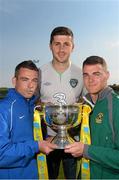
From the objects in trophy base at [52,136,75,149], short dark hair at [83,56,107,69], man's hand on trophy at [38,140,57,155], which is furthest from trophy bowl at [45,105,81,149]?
short dark hair at [83,56,107,69]

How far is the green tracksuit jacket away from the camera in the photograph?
2.01 meters

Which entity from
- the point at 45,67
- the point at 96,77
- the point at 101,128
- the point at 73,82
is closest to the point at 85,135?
the point at 101,128

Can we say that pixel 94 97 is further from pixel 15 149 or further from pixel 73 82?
pixel 73 82

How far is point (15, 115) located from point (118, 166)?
81 cm

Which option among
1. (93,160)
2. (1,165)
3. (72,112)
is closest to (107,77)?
(72,112)

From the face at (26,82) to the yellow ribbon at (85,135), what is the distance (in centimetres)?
44

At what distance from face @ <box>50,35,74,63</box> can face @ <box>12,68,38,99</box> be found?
0.72 m

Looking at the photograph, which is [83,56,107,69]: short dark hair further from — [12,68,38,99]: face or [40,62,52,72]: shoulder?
[40,62,52,72]: shoulder

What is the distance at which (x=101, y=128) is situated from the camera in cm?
208

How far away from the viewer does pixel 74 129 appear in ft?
8.96

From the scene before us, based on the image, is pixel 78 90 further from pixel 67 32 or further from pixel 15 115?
pixel 15 115

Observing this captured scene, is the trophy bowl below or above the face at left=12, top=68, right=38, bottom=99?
below

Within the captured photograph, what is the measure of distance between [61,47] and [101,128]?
1.20 m

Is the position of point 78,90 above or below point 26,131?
above
